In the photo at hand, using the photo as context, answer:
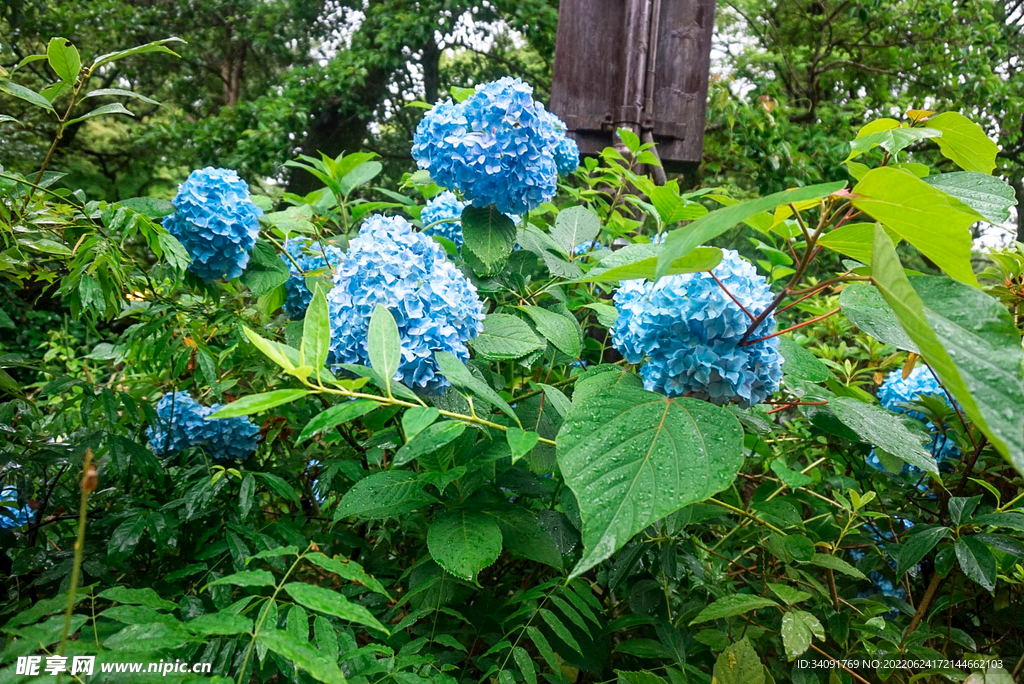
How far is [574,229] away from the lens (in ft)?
4.10

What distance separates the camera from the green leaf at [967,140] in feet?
2.20

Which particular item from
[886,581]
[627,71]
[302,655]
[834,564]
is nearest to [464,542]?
[302,655]

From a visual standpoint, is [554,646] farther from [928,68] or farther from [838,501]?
[928,68]

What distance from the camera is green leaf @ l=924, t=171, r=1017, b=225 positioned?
2.01 feet

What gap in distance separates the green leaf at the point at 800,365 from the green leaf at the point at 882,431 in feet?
0.17

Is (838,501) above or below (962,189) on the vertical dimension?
below

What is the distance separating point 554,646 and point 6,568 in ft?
3.56

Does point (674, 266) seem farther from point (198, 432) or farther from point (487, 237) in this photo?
point (198, 432)

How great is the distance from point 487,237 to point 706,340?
0.44 meters

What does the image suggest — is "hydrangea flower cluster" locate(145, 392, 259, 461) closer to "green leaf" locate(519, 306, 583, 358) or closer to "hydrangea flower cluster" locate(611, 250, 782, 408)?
"green leaf" locate(519, 306, 583, 358)

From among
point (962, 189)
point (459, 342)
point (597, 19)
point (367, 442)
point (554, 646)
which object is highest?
point (597, 19)

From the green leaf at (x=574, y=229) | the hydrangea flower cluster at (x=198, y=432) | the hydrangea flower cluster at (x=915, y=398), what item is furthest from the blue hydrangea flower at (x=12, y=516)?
the hydrangea flower cluster at (x=915, y=398)

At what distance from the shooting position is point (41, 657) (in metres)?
0.67

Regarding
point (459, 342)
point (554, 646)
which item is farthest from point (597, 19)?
point (554, 646)
